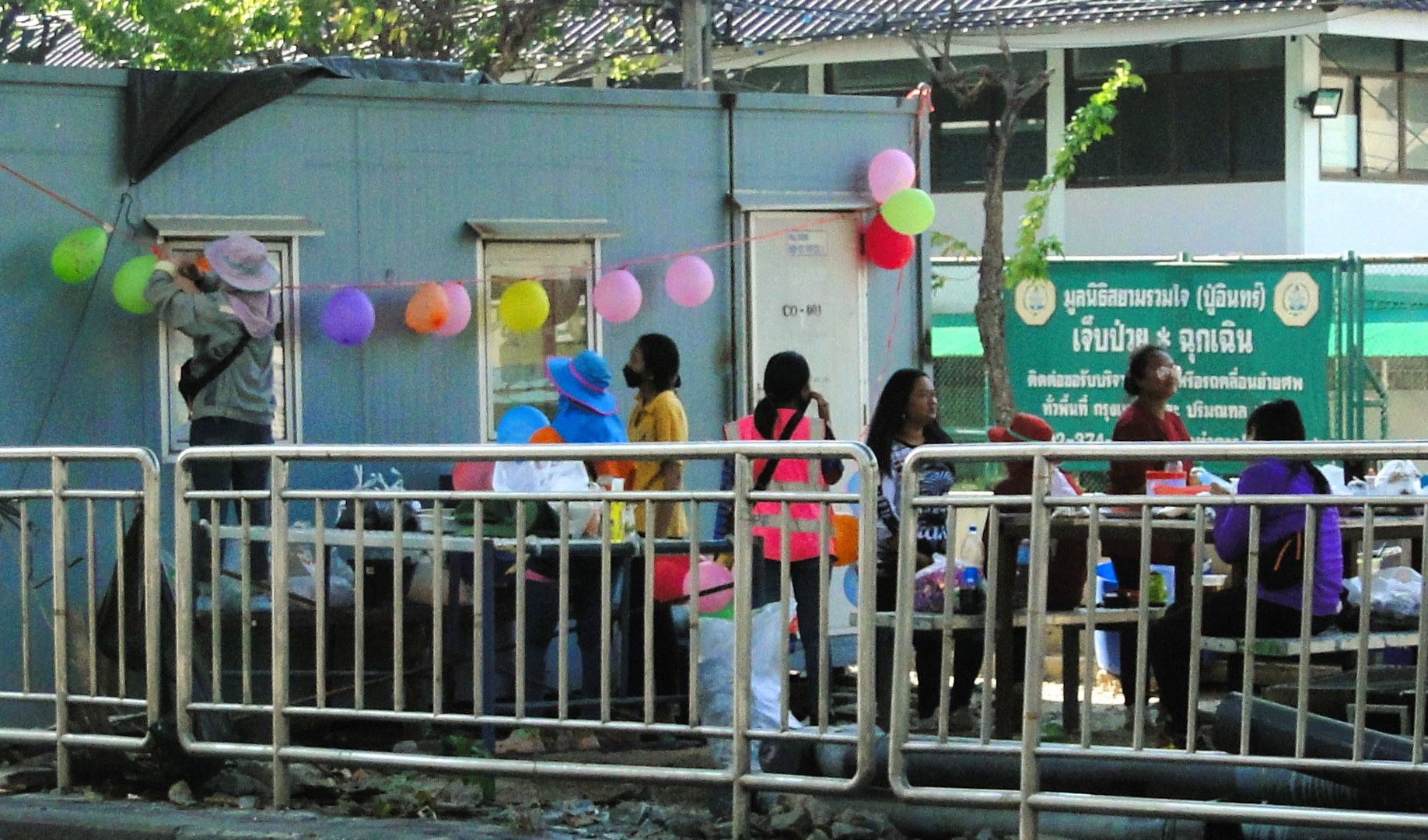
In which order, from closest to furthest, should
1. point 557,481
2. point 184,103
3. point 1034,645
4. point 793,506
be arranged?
1. point 1034,645
2. point 793,506
3. point 557,481
4. point 184,103

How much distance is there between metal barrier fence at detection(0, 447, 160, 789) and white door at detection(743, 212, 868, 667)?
4737 mm

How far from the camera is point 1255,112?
24.7 meters

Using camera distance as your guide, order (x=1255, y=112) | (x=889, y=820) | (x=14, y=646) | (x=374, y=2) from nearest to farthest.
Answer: (x=889, y=820) < (x=14, y=646) < (x=374, y=2) < (x=1255, y=112)

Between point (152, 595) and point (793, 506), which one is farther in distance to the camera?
point (152, 595)

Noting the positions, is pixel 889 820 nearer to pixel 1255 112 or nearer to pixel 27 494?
pixel 27 494

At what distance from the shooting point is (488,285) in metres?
11.2

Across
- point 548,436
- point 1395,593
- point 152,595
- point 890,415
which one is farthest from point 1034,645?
point 548,436

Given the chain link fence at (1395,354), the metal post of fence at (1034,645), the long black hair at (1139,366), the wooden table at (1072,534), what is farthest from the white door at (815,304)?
the metal post of fence at (1034,645)

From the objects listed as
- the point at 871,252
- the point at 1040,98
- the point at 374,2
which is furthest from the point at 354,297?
the point at 1040,98

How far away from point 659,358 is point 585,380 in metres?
A: 0.47

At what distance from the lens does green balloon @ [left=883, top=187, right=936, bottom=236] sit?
11812mm

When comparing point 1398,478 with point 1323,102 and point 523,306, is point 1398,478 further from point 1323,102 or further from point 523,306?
point 1323,102

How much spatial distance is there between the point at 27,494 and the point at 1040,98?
63.6 ft

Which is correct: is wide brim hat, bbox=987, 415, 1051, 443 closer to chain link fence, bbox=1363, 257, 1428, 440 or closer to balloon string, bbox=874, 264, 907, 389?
balloon string, bbox=874, 264, 907, 389
